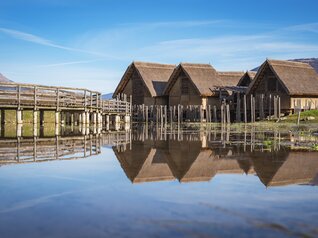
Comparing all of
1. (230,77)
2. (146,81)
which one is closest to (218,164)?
(146,81)

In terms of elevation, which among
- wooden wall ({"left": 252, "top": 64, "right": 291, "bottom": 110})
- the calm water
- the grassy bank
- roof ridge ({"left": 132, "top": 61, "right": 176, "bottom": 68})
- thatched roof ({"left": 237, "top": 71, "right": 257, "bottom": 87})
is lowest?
the calm water

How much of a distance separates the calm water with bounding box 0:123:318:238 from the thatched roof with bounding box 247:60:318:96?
2834 centimetres

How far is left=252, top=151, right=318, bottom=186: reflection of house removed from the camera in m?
7.84

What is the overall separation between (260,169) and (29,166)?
16.9 feet

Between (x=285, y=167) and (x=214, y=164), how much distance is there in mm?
1587

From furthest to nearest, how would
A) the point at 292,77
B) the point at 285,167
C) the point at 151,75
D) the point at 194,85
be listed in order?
the point at 151,75 < the point at 194,85 < the point at 292,77 < the point at 285,167

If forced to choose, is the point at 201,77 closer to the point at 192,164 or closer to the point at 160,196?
the point at 192,164

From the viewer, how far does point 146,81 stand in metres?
47.7

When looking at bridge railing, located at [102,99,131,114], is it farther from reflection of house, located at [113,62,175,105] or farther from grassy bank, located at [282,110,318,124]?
grassy bank, located at [282,110,318,124]

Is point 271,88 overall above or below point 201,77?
below

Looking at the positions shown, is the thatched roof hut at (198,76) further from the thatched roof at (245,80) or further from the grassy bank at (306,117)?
the grassy bank at (306,117)

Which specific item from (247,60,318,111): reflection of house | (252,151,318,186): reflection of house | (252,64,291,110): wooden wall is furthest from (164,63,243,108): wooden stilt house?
(252,151,318,186): reflection of house

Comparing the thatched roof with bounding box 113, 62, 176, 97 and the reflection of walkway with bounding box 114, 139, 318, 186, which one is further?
the thatched roof with bounding box 113, 62, 176, 97

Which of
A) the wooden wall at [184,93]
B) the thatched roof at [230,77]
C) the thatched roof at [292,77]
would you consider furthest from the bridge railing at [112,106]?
the thatched roof at [230,77]
